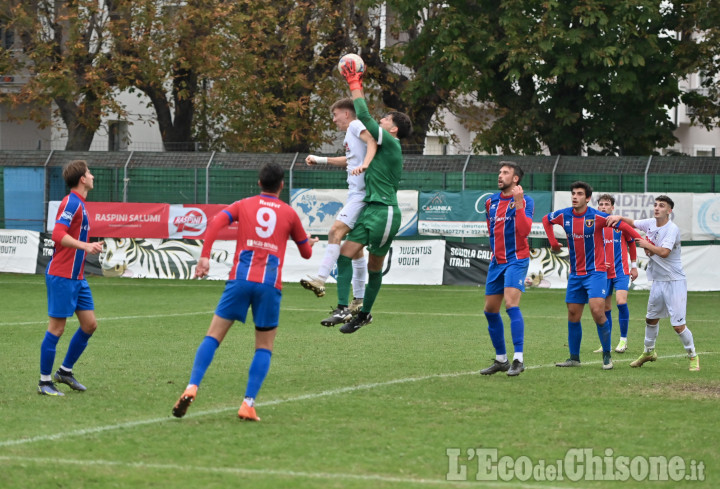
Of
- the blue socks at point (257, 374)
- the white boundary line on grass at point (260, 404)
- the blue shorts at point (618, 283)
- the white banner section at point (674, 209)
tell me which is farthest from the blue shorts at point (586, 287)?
the white banner section at point (674, 209)

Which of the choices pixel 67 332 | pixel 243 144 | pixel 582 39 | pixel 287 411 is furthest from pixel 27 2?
pixel 287 411

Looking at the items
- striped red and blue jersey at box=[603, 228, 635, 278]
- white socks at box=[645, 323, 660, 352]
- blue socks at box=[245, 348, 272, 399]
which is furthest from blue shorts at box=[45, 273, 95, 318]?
striped red and blue jersey at box=[603, 228, 635, 278]

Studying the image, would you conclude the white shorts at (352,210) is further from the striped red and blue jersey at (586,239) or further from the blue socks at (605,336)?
the blue socks at (605,336)

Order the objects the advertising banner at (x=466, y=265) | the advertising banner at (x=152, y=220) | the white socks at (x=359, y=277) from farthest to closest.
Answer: the advertising banner at (x=152, y=220) → the advertising banner at (x=466, y=265) → the white socks at (x=359, y=277)

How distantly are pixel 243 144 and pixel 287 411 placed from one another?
26.6 meters

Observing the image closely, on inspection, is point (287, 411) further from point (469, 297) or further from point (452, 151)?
point (452, 151)

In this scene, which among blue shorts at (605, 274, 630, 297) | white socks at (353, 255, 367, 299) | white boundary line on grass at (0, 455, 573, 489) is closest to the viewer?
white boundary line on grass at (0, 455, 573, 489)

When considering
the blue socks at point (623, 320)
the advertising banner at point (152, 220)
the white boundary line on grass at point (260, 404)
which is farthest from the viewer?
the advertising banner at point (152, 220)

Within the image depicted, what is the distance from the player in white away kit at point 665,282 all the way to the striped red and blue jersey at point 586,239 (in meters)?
0.42

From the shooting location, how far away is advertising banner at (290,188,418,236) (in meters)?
28.1

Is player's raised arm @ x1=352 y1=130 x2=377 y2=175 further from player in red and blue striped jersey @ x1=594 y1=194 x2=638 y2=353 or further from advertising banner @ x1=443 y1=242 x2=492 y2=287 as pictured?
advertising banner @ x1=443 y1=242 x2=492 y2=287

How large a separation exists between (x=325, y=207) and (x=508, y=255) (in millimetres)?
16715

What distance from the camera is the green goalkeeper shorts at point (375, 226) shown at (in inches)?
431

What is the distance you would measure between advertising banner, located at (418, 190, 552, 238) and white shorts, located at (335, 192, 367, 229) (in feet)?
54.8
